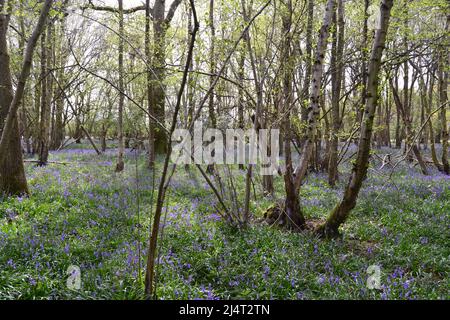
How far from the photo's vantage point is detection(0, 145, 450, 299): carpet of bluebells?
430 cm

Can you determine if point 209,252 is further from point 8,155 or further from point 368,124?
point 8,155

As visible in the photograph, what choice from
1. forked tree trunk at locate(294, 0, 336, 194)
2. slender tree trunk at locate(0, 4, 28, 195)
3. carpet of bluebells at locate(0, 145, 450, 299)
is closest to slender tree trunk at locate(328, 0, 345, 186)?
carpet of bluebells at locate(0, 145, 450, 299)

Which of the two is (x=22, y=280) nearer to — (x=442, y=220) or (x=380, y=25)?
(x=380, y=25)

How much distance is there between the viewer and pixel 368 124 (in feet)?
18.4

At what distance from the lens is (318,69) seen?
6762mm

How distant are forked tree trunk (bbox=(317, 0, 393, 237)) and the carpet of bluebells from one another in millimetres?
553

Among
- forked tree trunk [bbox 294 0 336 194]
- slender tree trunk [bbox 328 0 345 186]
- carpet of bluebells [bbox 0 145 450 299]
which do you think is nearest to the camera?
carpet of bluebells [bbox 0 145 450 299]

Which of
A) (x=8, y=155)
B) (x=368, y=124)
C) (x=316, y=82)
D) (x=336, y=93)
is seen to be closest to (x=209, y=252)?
(x=368, y=124)

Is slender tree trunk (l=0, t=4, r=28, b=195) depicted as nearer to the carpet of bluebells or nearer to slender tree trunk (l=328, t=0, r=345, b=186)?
the carpet of bluebells

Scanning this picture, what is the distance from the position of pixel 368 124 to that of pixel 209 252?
329 cm

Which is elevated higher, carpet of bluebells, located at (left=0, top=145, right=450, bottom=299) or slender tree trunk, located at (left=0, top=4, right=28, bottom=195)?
slender tree trunk, located at (left=0, top=4, right=28, bottom=195)

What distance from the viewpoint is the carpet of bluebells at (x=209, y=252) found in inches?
169
